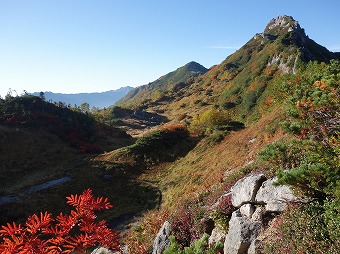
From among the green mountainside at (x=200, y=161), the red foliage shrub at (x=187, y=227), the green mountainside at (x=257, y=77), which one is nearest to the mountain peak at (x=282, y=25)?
the green mountainside at (x=257, y=77)

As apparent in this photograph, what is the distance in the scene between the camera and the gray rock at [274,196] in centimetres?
987

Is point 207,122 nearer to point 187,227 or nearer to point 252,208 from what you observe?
point 187,227

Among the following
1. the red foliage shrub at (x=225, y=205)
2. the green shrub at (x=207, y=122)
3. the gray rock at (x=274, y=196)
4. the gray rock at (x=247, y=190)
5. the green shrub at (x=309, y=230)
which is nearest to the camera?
the green shrub at (x=309, y=230)

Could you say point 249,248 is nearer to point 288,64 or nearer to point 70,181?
point 70,181

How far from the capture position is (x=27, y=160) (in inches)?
1783

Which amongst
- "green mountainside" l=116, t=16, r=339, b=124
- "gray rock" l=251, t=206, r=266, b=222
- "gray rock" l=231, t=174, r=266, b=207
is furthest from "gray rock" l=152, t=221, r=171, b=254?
"green mountainside" l=116, t=16, r=339, b=124

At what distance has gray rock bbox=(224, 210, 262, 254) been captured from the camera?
1001 centimetres

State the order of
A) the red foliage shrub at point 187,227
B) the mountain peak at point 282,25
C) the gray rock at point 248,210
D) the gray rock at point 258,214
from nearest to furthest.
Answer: the gray rock at point 258,214, the gray rock at point 248,210, the red foliage shrub at point 187,227, the mountain peak at point 282,25

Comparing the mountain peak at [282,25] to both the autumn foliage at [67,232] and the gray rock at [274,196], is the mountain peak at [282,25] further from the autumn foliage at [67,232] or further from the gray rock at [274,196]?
the autumn foliage at [67,232]

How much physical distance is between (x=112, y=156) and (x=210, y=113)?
22437 millimetres

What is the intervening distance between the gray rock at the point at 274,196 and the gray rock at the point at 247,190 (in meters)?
0.29

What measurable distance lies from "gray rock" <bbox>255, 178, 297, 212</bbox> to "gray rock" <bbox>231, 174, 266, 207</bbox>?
0.29 meters

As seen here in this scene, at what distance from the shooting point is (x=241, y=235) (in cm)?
1021

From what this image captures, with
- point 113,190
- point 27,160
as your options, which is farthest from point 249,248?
point 27,160
